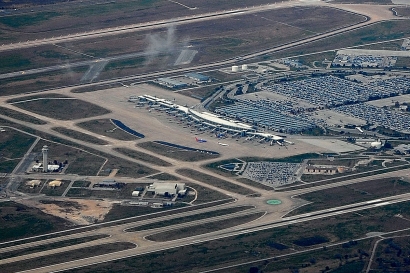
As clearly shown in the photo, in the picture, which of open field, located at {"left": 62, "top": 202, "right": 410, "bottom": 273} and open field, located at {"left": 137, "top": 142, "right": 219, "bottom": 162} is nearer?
open field, located at {"left": 62, "top": 202, "right": 410, "bottom": 273}

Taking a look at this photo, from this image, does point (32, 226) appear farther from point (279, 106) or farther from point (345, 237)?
point (279, 106)

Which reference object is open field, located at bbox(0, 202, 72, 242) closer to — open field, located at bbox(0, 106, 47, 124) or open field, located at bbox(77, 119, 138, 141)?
open field, located at bbox(77, 119, 138, 141)

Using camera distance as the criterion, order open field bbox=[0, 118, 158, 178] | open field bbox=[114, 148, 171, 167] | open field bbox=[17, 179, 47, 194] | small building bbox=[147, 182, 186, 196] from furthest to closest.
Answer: open field bbox=[114, 148, 171, 167] < open field bbox=[0, 118, 158, 178] < open field bbox=[17, 179, 47, 194] < small building bbox=[147, 182, 186, 196]

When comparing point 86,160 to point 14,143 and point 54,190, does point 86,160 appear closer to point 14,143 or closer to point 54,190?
point 54,190

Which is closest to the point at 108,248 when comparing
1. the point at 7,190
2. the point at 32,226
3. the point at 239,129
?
the point at 32,226

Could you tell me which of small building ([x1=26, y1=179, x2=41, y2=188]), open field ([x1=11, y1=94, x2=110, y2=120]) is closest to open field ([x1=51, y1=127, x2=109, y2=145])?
open field ([x1=11, y1=94, x2=110, y2=120])

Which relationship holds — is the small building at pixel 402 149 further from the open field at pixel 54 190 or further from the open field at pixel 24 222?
the open field at pixel 24 222

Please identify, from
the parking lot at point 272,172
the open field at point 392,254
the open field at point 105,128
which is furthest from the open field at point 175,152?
the open field at point 392,254
